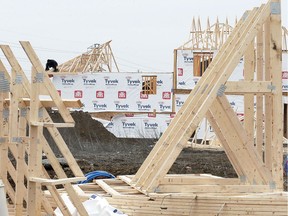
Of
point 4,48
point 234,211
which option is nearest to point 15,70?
point 4,48

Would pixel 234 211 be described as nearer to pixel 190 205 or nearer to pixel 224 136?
pixel 190 205

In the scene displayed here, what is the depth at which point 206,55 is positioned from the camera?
123 ft

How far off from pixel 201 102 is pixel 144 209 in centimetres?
171

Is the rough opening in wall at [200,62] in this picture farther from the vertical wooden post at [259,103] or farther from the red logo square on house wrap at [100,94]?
the vertical wooden post at [259,103]

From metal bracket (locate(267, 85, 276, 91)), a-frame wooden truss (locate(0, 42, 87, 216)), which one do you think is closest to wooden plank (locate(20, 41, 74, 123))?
a-frame wooden truss (locate(0, 42, 87, 216))

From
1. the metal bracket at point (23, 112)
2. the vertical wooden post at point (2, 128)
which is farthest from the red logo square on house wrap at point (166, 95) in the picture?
the metal bracket at point (23, 112)

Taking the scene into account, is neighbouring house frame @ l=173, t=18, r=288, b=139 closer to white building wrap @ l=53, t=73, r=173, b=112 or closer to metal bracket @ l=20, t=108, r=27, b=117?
white building wrap @ l=53, t=73, r=173, b=112

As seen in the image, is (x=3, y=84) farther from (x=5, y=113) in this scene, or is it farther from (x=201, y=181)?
(x=201, y=181)

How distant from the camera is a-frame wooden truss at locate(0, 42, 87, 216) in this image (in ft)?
26.0

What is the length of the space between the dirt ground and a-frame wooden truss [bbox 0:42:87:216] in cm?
945

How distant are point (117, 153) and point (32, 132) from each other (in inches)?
784

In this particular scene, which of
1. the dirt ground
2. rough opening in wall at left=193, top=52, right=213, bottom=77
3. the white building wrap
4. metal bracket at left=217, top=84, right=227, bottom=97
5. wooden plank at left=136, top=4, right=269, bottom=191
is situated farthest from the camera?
the white building wrap

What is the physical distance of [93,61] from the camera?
48188mm

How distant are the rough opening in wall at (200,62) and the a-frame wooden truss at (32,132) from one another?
1102 inches
